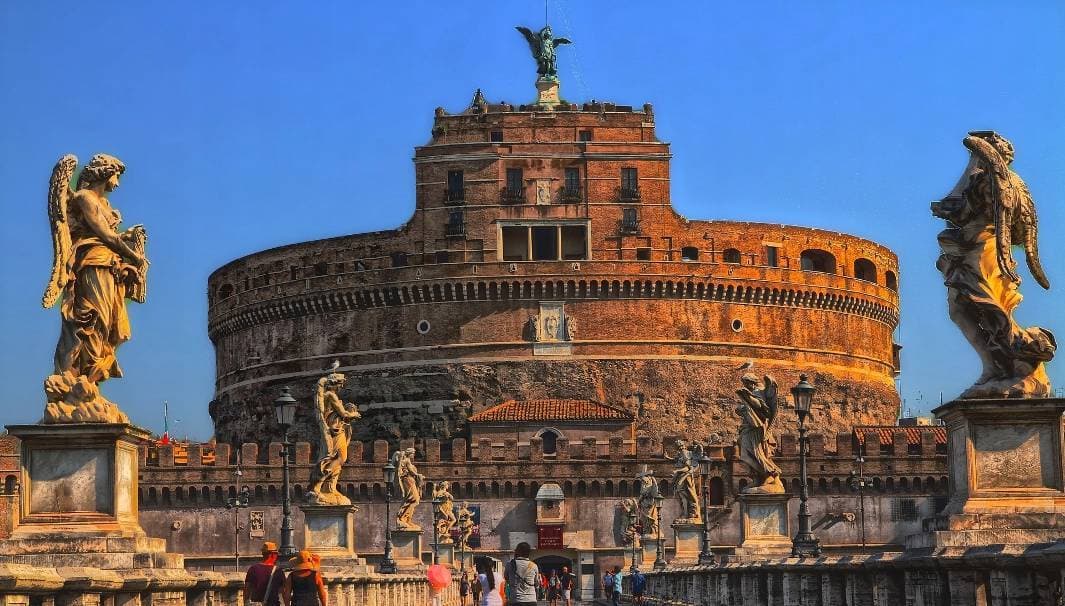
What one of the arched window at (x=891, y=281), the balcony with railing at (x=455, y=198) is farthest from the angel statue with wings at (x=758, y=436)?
the arched window at (x=891, y=281)

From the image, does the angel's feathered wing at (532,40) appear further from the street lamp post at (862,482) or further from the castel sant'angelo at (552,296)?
the street lamp post at (862,482)

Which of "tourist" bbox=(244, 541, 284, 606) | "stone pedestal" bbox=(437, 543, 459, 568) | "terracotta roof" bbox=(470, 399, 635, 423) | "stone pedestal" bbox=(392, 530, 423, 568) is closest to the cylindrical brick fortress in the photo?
"terracotta roof" bbox=(470, 399, 635, 423)

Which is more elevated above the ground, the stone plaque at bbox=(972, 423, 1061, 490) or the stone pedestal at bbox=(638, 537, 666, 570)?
the stone plaque at bbox=(972, 423, 1061, 490)

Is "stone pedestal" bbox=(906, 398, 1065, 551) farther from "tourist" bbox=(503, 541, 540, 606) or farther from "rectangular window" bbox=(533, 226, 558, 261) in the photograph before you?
"rectangular window" bbox=(533, 226, 558, 261)

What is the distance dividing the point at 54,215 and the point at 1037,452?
7382 millimetres

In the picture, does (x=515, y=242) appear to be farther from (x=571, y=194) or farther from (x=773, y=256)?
(x=773, y=256)

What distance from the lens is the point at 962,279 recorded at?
14133mm

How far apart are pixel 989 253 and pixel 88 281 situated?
6.73m

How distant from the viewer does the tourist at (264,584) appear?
1433cm

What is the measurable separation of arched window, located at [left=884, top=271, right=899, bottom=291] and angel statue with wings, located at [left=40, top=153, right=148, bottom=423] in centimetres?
8329

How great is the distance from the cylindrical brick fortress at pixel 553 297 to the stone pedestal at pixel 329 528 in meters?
57.1

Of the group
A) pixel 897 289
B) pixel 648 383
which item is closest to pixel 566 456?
pixel 648 383

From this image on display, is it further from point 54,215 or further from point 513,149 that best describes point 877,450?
point 54,215

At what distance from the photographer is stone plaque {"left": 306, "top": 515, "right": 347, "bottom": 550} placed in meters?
27.3
